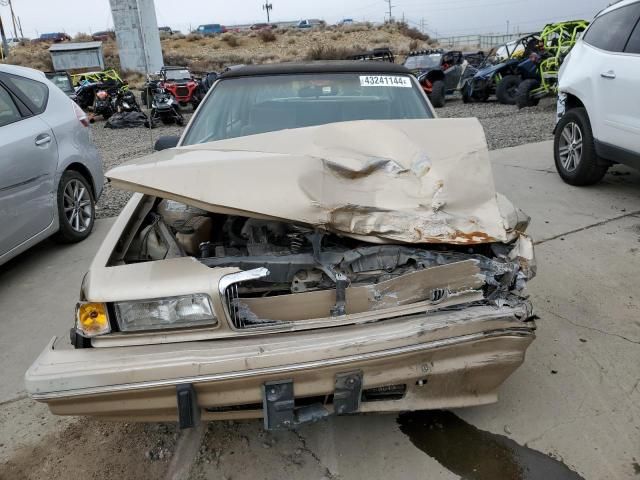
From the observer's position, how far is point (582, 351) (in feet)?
8.84

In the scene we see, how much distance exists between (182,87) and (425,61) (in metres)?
7.71

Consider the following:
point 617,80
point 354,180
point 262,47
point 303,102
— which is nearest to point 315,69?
point 303,102

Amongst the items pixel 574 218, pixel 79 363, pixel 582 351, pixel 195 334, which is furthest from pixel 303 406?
pixel 574 218

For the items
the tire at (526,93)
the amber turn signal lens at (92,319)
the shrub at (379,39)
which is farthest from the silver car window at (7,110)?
the shrub at (379,39)

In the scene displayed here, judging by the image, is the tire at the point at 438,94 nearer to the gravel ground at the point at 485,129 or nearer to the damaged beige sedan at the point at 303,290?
the gravel ground at the point at 485,129

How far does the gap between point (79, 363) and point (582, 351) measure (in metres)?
2.48

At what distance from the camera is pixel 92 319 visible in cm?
181

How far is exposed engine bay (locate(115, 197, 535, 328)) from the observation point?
6.09 feet

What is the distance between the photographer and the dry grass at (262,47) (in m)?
36.5

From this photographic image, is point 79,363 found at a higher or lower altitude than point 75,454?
higher

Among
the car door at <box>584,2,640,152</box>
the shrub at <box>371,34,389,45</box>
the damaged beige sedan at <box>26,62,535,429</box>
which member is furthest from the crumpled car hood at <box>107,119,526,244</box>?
the shrub at <box>371,34,389,45</box>

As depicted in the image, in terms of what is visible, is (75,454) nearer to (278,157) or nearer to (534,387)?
(278,157)

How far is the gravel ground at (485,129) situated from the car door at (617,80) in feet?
9.23

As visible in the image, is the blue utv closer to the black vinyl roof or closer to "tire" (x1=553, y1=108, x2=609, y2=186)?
"tire" (x1=553, y1=108, x2=609, y2=186)
